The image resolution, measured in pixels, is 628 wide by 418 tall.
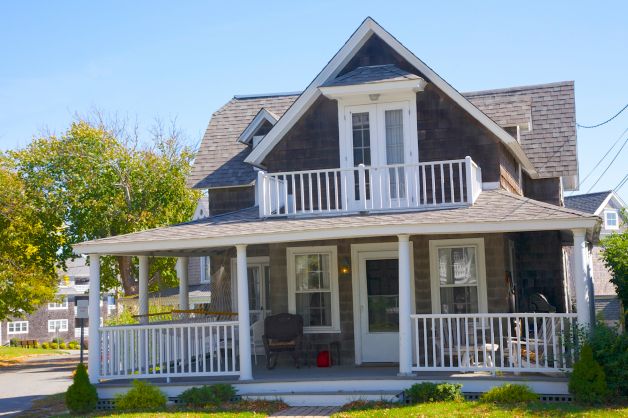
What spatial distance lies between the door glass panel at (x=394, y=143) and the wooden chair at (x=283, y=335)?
322 cm

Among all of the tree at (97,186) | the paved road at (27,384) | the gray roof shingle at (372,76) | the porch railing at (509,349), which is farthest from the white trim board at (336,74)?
the tree at (97,186)

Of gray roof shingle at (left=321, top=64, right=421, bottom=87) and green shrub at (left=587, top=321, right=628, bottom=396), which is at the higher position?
gray roof shingle at (left=321, top=64, right=421, bottom=87)

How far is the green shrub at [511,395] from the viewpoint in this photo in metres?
12.6

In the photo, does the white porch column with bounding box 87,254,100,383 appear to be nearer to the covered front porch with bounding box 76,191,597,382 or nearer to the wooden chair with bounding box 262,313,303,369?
the covered front porch with bounding box 76,191,597,382

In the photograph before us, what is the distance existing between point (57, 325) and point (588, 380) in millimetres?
54934

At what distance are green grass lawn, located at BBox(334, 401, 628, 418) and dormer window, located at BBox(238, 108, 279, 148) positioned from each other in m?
8.88

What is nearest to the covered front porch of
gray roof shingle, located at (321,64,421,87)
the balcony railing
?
the balcony railing

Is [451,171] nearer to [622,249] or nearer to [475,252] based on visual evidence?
[475,252]

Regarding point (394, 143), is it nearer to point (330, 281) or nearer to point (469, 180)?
point (469, 180)

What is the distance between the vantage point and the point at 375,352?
16.0m

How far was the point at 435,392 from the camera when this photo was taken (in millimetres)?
12852

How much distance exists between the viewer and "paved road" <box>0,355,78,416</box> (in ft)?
56.1

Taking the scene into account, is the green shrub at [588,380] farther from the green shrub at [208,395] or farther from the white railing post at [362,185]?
the green shrub at [208,395]

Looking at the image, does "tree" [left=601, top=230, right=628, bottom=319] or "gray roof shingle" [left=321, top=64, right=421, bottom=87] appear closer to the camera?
Answer: "gray roof shingle" [left=321, top=64, right=421, bottom=87]
